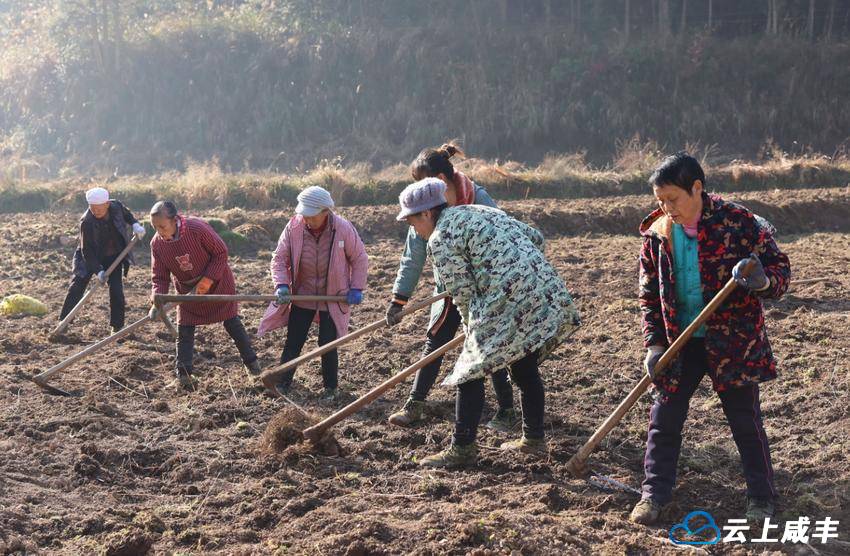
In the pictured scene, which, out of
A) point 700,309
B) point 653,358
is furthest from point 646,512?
point 700,309

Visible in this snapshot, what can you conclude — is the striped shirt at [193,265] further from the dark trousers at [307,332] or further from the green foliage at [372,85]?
the green foliage at [372,85]

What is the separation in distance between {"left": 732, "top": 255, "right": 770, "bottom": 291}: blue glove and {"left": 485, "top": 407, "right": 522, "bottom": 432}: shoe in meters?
2.22

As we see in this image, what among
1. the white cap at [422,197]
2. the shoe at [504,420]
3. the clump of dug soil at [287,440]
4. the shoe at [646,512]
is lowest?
the shoe at [504,420]

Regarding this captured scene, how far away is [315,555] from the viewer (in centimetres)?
402

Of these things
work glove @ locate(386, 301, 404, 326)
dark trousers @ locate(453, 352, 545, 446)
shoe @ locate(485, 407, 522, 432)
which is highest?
work glove @ locate(386, 301, 404, 326)

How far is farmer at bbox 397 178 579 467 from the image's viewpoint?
4.59 m

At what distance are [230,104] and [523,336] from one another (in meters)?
26.3

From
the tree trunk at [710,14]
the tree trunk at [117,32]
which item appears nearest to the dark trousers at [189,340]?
the tree trunk at [710,14]

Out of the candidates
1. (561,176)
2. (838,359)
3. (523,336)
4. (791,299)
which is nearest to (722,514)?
(523,336)

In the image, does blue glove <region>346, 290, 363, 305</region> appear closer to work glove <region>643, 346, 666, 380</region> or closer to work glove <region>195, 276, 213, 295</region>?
work glove <region>195, 276, 213, 295</region>

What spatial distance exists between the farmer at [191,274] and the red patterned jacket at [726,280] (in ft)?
12.2

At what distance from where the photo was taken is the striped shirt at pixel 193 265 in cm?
686

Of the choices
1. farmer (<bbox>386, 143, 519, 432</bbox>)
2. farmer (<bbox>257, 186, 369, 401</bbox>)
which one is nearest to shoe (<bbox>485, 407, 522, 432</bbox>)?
farmer (<bbox>386, 143, 519, 432</bbox>)

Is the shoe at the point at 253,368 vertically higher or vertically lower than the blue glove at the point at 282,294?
lower
